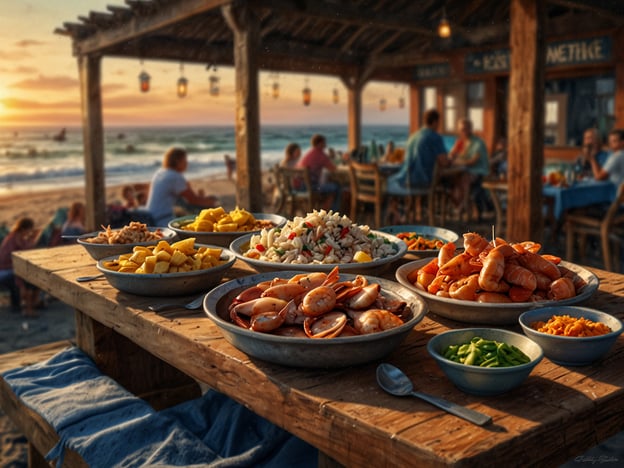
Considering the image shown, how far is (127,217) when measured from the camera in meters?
6.65

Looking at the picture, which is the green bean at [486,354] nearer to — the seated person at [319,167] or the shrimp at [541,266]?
the shrimp at [541,266]

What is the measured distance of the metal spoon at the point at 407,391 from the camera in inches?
43.9

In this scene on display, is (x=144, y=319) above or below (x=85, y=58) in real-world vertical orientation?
below

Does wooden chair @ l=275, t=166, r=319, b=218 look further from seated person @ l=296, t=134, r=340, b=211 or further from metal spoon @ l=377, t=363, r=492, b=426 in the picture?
metal spoon @ l=377, t=363, r=492, b=426

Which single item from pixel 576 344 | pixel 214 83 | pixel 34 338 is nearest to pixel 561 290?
pixel 576 344

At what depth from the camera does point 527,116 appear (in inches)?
180

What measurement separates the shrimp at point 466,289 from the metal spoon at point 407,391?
1.13 feet

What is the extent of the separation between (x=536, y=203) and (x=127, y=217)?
4.23m

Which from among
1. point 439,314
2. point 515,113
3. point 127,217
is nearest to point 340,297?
point 439,314

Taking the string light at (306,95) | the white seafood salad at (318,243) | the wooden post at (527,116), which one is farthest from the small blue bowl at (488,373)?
the string light at (306,95)

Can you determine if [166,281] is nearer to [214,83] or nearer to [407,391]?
[407,391]

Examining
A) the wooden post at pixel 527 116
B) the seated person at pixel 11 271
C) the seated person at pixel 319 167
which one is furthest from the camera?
the seated person at pixel 319 167

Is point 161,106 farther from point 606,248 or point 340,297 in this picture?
point 340,297

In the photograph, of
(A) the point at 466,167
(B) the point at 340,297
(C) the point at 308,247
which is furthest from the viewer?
(A) the point at 466,167
